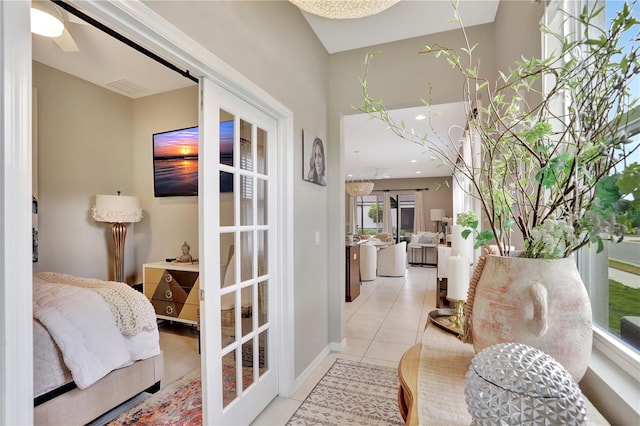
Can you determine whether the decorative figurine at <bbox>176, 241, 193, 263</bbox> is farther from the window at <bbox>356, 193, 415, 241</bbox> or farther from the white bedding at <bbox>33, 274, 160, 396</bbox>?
the window at <bbox>356, 193, 415, 241</bbox>

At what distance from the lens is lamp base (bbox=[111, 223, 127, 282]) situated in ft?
11.2

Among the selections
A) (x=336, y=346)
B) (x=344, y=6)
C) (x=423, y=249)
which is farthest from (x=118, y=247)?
(x=423, y=249)

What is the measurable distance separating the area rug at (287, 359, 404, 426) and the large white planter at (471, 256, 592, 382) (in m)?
1.65

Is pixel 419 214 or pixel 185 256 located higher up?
pixel 419 214

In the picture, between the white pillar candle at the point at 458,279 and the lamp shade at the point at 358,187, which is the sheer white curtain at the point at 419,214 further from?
the white pillar candle at the point at 458,279

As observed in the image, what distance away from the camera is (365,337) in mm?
3469

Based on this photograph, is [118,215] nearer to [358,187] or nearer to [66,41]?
[66,41]

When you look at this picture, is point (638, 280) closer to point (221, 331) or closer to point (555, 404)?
point (555, 404)

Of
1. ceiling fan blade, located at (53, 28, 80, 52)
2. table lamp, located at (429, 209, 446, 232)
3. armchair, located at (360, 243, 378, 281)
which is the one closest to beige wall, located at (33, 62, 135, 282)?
ceiling fan blade, located at (53, 28, 80, 52)

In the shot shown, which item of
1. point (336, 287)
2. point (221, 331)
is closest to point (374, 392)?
point (336, 287)

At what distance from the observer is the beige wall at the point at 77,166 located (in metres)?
3.01

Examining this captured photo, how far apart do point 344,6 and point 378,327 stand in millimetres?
3371

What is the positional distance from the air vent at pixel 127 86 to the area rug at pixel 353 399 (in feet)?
12.1

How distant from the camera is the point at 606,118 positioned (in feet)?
2.36
